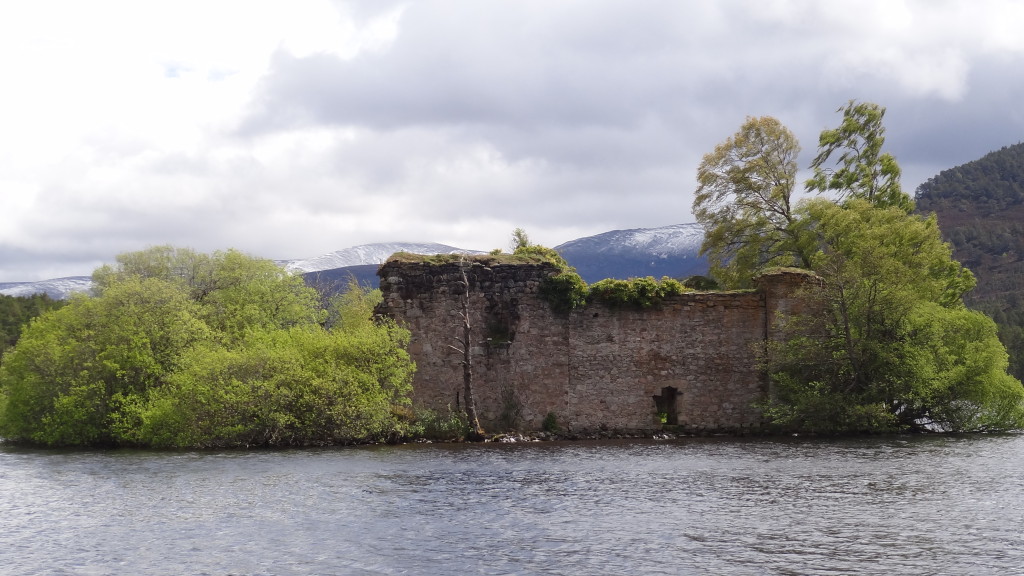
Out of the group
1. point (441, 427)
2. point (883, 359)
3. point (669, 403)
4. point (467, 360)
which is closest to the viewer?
point (883, 359)

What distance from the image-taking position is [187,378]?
28812 mm

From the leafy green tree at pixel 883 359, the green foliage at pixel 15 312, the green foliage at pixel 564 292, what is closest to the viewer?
the leafy green tree at pixel 883 359

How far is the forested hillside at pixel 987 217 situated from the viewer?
10444 cm

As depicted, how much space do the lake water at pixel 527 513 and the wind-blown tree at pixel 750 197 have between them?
14517mm

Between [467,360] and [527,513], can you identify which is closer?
[527,513]

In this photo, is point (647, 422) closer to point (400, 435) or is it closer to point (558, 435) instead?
point (558, 435)

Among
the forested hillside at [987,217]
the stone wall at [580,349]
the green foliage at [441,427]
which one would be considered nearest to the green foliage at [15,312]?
the stone wall at [580,349]

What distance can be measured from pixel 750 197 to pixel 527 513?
26119 millimetres

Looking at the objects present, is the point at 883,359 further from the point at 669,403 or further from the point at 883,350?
the point at 669,403

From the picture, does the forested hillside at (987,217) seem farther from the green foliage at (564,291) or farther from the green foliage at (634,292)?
the green foliage at (564,291)

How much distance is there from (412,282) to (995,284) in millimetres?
92761

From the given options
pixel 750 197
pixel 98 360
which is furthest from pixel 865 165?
pixel 98 360

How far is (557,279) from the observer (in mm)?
31203

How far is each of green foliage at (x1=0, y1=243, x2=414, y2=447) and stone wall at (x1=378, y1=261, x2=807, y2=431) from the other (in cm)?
155
